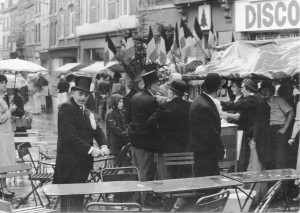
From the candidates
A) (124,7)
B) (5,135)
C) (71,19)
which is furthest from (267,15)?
(5,135)

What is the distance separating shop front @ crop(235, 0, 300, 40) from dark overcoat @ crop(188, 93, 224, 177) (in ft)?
31.1

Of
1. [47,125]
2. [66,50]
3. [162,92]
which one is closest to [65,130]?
[162,92]

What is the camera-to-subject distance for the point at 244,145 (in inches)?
384

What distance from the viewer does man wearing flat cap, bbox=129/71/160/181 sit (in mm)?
8859

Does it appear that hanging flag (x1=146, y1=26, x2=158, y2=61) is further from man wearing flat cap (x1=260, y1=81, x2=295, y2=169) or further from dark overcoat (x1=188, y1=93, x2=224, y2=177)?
dark overcoat (x1=188, y1=93, x2=224, y2=177)

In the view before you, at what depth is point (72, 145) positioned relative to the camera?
749 cm

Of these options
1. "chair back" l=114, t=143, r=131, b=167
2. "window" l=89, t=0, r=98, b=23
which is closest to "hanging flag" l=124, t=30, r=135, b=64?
"chair back" l=114, t=143, r=131, b=167

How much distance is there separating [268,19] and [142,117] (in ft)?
30.6

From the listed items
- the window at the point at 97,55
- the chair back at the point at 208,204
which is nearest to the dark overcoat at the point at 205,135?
the chair back at the point at 208,204

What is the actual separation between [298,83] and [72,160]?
4877mm

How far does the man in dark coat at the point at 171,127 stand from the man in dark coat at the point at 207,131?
107 cm

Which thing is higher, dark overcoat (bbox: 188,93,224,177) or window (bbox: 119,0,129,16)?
window (bbox: 119,0,129,16)

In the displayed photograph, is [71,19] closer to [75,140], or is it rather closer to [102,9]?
[102,9]

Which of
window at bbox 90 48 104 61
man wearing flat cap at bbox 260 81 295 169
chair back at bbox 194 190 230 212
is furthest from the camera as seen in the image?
window at bbox 90 48 104 61
